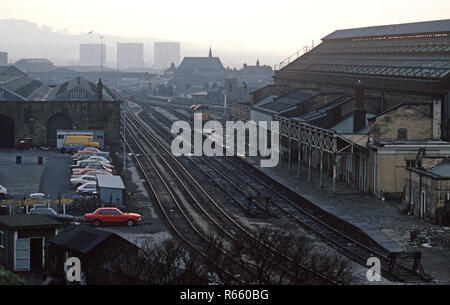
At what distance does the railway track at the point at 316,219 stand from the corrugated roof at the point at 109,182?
31.5ft

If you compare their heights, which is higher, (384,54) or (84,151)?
(384,54)

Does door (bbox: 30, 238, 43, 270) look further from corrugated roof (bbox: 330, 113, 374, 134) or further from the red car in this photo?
corrugated roof (bbox: 330, 113, 374, 134)

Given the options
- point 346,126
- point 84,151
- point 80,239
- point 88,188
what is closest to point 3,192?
point 88,188

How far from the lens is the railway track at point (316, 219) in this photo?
31.8m

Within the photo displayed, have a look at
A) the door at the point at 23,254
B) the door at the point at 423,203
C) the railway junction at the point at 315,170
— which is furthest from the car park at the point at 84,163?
the door at the point at 23,254

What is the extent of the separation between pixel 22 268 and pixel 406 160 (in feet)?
84.7

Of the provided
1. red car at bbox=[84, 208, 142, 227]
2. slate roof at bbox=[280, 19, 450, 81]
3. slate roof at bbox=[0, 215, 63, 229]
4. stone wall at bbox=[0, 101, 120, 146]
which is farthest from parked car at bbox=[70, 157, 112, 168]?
slate roof at bbox=[0, 215, 63, 229]

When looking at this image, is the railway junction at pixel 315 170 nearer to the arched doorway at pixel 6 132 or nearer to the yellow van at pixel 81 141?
the arched doorway at pixel 6 132

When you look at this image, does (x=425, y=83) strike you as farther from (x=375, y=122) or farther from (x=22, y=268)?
(x=22, y=268)

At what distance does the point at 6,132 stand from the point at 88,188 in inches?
1201

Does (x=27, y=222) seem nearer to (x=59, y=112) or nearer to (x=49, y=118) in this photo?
(x=49, y=118)

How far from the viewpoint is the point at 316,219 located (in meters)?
41.1
